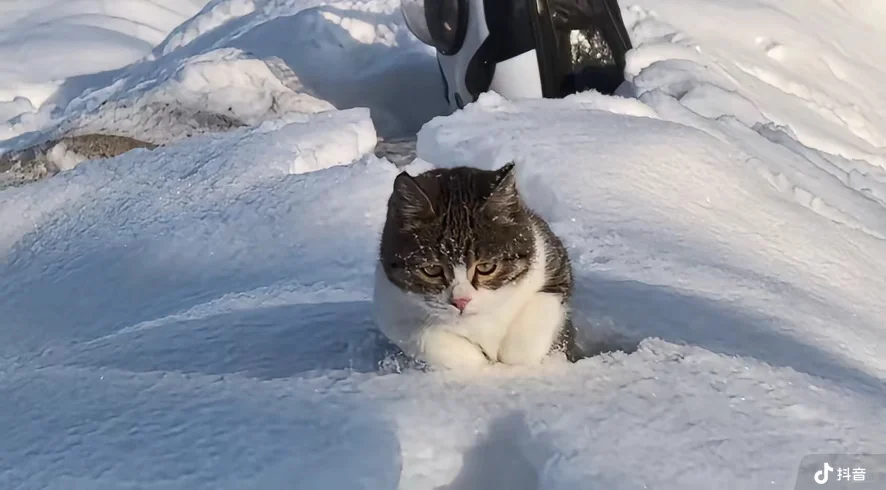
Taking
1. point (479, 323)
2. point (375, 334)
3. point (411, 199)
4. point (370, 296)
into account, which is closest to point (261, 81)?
point (370, 296)

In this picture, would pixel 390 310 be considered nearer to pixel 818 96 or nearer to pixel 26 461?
pixel 26 461

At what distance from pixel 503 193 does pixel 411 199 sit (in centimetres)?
17

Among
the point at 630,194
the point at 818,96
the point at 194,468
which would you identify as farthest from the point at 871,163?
the point at 194,468

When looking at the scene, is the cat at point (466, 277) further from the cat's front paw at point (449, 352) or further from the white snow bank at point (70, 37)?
the white snow bank at point (70, 37)

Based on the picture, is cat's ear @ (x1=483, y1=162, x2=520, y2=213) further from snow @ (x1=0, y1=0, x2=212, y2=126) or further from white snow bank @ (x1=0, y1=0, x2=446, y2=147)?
snow @ (x1=0, y1=0, x2=212, y2=126)

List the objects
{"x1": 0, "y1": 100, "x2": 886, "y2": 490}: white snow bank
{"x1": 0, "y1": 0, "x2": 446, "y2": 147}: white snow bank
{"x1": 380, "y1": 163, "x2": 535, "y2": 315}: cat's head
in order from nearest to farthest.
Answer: {"x1": 0, "y1": 100, "x2": 886, "y2": 490}: white snow bank → {"x1": 380, "y1": 163, "x2": 535, "y2": 315}: cat's head → {"x1": 0, "y1": 0, "x2": 446, "y2": 147}: white snow bank

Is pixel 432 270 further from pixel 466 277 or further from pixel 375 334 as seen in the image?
pixel 375 334

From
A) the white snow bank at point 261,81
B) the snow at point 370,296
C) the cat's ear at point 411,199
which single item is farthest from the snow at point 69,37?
the cat's ear at point 411,199

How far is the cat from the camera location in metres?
1.54

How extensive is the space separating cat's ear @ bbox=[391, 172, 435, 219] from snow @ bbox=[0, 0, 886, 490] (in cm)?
30

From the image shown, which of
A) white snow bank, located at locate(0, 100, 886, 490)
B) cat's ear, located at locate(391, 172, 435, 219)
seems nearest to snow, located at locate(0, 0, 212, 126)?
white snow bank, located at locate(0, 100, 886, 490)

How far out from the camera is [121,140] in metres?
3.83

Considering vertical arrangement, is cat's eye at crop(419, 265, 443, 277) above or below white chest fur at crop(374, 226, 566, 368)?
above

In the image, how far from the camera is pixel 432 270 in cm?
154
